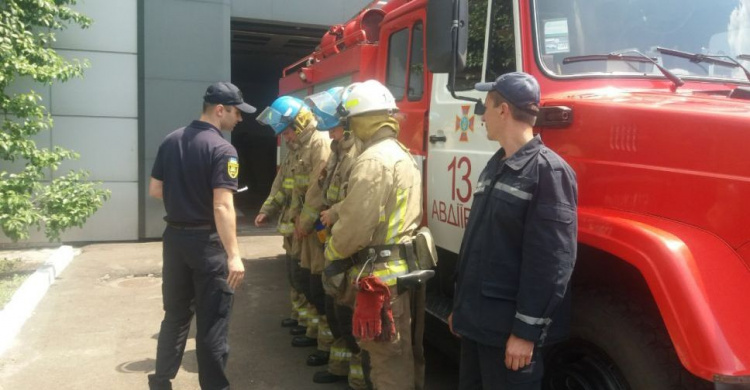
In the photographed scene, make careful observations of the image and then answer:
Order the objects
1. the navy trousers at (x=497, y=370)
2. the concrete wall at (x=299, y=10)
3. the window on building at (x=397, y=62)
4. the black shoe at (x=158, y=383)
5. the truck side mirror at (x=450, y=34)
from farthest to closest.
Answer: the concrete wall at (x=299, y=10) < the window on building at (x=397, y=62) < the black shoe at (x=158, y=383) < the truck side mirror at (x=450, y=34) < the navy trousers at (x=497, y=370)

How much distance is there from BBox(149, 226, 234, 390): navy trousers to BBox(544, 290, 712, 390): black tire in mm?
1842

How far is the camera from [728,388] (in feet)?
6.40

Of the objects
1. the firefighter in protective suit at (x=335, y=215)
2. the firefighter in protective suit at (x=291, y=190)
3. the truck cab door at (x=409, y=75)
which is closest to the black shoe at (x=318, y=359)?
the firefighter in protective suit at (x=335, y=215)

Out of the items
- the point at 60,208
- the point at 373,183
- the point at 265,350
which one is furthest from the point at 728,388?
the point at 60,208

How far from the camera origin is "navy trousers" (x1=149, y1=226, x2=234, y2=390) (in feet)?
11.4

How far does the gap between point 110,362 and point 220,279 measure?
5.26 ft

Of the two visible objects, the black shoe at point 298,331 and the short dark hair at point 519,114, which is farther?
the black shoe at point 298,331

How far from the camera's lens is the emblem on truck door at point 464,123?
3398 mm

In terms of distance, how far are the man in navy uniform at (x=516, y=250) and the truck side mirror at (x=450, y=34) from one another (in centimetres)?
44

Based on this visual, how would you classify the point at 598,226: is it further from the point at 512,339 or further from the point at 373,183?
the point at 373,183

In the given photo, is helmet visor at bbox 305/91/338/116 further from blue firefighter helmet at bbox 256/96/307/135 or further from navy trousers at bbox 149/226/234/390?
navy trousers at bbox 149/226/234/390

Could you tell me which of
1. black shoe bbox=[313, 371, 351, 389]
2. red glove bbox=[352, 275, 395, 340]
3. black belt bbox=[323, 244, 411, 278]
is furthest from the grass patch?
red glove bbox=[352, 275, 395, 340]

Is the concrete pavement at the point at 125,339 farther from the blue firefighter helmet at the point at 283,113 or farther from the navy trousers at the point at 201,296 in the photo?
the blue firefighter helmet at the point at 283,113

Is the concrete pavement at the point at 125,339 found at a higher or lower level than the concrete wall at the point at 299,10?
lower
